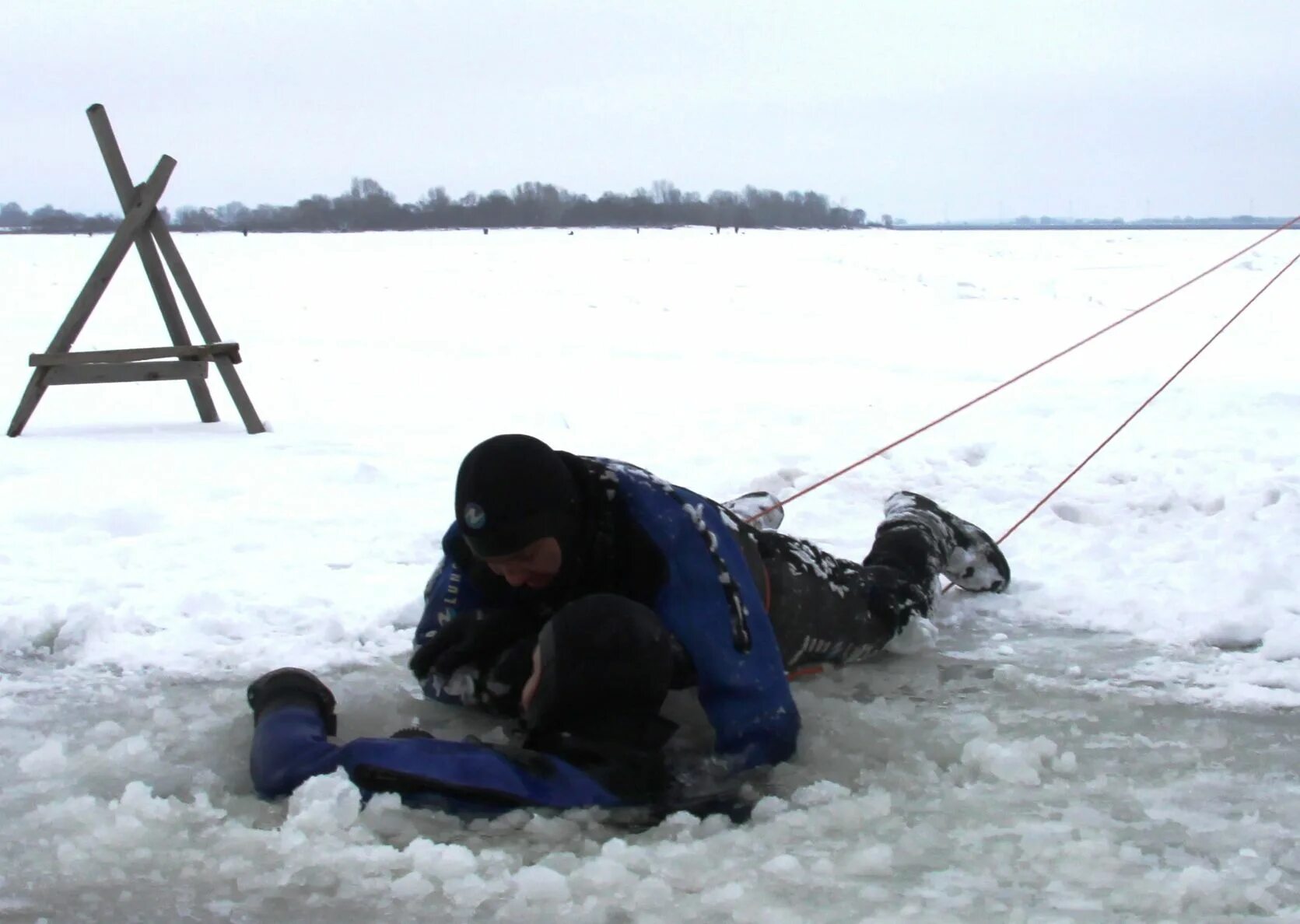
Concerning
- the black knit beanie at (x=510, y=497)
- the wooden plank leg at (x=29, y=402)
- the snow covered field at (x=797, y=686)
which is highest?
the black knit beanie at (x=510, y=497)

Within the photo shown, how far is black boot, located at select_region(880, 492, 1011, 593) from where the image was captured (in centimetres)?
437

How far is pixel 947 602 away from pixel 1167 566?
891 millimetres

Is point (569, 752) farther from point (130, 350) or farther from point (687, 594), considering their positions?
point (130, 350)

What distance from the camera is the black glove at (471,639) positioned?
3.28m

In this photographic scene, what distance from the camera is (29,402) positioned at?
7.48m

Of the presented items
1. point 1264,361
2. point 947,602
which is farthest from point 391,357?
point 947,602

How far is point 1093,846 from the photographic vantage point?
100 inches

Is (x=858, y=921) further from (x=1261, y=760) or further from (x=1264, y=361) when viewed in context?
(x=1264, y=361)

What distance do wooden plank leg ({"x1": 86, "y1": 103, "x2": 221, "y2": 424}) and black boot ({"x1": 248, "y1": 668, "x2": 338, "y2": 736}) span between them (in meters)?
4.99

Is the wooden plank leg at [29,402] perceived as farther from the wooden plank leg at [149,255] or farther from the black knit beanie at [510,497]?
the black knit beanie at [510,497]

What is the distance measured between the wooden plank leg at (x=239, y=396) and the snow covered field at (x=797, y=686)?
0.39 ft

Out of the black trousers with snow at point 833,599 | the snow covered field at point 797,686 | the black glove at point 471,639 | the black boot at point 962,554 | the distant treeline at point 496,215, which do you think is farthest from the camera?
the distant treeline at point 496,215

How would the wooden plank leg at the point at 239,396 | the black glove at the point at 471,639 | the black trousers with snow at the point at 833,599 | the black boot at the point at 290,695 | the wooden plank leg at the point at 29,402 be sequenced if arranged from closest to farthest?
the black boot at the point at 290,695 → the black glove at the point at 471,639 → the black trousers with snow at the point at 833,599 → the wooden plank leg at the point at 29,402 → the wooden plank leg at the point at 239,396

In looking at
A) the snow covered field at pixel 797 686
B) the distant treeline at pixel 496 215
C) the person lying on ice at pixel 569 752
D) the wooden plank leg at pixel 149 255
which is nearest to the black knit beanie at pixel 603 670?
the person lying on ice at pixel 569 752
